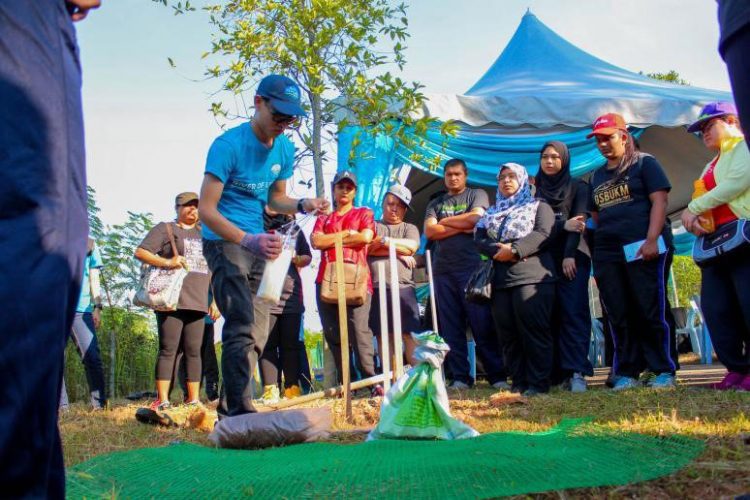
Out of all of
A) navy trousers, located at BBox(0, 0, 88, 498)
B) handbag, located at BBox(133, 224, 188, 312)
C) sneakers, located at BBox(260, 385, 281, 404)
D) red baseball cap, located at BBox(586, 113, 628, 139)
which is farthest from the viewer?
sneakers, located at BBox(260, 385, 281, 404)

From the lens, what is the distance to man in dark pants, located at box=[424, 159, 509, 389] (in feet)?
18.9

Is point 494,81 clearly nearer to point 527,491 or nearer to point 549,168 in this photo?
point 549,168

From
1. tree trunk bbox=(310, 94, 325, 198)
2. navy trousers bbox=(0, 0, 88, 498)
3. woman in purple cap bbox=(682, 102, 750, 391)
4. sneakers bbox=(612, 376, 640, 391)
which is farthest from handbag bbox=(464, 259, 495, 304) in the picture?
navy trousers bbox=(0, 0, 88, 498)

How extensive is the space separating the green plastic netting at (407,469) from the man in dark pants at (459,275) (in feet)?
9.75

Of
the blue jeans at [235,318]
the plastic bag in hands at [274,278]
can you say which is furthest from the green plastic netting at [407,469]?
the plastic bag in hands at [274,278]

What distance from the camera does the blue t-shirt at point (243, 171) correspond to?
3.44 m

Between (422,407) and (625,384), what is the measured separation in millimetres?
1948

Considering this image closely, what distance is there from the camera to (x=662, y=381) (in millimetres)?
4500

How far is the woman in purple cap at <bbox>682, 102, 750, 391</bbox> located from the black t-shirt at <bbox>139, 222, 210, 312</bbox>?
134 inches

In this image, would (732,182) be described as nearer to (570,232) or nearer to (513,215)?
(570,232)

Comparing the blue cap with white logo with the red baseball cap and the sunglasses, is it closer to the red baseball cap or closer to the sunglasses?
the sunglasses

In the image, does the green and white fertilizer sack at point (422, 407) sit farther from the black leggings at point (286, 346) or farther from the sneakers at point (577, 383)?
the black leggings at point (286, 346)

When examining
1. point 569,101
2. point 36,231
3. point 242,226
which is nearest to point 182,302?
point 242,226

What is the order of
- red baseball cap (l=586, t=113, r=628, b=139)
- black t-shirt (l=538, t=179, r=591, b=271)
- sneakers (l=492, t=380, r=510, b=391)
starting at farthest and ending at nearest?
1. sneakers (l=492, t=380, r=510, b=391)
2. black t-shirt (l=538, t=179, r=591, b=271)
3. red baseball cap (l=586, t=113, r=628, b=139)
